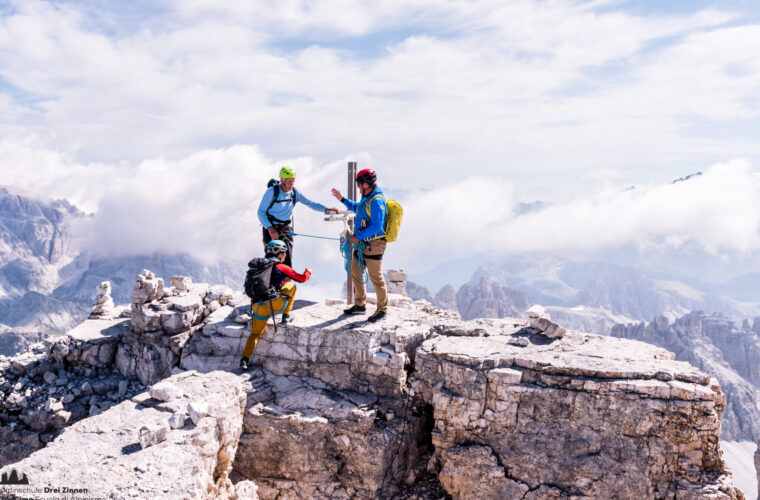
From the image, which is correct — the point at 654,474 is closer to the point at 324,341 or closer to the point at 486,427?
the point at 486,427

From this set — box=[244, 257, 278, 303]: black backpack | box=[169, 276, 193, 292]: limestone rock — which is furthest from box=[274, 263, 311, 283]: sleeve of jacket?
box=[169, 276, 193, 292]: limestone rock

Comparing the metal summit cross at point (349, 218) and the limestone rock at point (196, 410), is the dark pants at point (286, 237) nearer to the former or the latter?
the metal summit cross at point (349, 218)

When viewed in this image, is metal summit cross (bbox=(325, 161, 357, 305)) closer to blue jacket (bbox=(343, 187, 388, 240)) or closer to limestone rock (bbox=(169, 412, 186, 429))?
blue jacket (bbox=(343, 187, 388, 240))

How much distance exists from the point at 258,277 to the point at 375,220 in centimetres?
342

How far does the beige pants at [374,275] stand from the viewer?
13891 millimetres

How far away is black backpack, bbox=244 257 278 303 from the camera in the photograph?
12648 mm

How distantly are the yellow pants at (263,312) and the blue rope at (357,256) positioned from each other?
72.0 inches

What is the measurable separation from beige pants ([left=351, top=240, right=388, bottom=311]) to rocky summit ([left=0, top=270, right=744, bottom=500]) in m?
0.75

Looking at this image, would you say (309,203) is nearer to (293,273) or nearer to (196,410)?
(293,273)

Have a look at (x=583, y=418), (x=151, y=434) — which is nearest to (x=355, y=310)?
(x=583, y=418)

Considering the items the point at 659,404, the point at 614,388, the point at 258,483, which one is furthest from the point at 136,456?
the point at 659,404

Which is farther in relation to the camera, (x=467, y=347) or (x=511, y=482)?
(x=467, y=347)

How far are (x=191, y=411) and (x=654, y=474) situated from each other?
→ 9804 mm

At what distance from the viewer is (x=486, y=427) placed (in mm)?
11914
